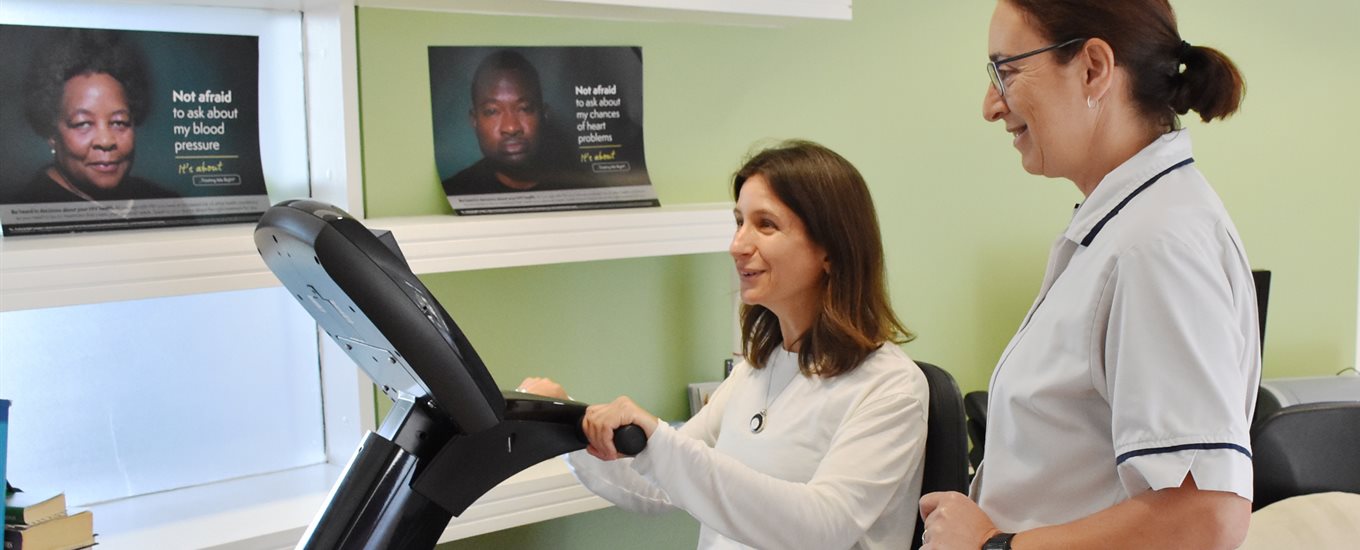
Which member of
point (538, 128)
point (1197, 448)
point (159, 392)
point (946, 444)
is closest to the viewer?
point (1197, 448)

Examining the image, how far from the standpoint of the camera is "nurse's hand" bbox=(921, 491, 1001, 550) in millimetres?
1158

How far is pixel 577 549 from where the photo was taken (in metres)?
2.39

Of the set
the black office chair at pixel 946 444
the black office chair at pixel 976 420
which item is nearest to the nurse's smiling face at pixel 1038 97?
the black office chair at pixel 946 444

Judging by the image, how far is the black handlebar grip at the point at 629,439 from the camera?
4.80 feet

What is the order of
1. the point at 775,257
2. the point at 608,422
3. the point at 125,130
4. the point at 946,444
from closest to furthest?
the point at 608,422 → the point at 946,444 → the point at 775,257 → the point at 125,130

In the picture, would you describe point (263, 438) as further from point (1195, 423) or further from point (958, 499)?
point (1195, 423)

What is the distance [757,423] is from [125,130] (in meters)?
1.08

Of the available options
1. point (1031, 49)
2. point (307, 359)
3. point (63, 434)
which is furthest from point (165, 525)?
point (1031, 49)

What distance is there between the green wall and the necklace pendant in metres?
0.64

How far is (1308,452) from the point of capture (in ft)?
6.68

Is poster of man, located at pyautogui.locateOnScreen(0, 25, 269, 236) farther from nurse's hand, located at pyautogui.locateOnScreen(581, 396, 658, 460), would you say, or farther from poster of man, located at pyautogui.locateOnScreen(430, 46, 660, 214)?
nurse's hand, located at pyautogui.locateOnScreen(581, 396, 658, 460)

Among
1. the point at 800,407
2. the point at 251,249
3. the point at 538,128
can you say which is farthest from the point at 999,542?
the point at 538,128

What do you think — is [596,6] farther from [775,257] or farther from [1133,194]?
[1133,194]

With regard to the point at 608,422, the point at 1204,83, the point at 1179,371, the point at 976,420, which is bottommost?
the point at 976,420
